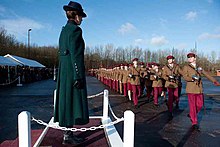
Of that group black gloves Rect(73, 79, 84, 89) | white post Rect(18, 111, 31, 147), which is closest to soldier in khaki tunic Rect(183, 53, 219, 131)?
black gloves Rect(73, 79, 84, 89)

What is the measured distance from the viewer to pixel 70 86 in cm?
390

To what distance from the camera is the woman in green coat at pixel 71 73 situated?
12.3 feet

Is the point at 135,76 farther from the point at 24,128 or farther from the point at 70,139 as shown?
the point at 24,128

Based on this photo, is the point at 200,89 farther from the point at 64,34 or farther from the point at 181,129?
the point at 64,34

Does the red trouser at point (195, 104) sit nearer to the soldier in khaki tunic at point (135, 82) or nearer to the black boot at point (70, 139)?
the black boot at point (70, 139)

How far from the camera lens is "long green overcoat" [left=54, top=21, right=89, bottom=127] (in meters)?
3.80

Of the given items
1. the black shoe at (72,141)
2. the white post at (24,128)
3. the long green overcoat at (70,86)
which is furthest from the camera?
the black shoe at (72,141)

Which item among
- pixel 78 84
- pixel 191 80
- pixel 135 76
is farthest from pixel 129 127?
pixel 135 76

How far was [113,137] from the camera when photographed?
175 inches

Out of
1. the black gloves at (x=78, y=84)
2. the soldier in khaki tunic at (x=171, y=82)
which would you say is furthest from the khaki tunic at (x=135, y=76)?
the black gloves at (x=78, y=84)

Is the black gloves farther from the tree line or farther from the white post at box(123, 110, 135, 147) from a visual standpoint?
the tree line

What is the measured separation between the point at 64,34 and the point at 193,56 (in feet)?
13.4

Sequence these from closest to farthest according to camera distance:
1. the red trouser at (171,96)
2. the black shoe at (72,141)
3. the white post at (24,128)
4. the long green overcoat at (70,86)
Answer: the white post at (24,128), the long green overcoat at (70,86), the black shoe at (72,141), the red trouser at (171,96)

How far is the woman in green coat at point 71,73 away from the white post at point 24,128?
97cm
